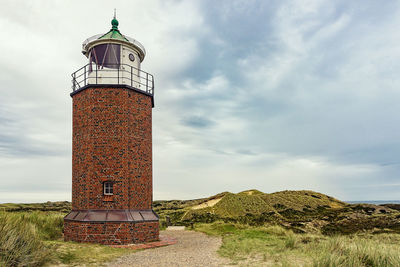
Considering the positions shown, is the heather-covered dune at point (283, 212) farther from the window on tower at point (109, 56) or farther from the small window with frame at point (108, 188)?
the window on tower at point (109, 56)

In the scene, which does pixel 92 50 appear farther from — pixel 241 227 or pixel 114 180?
pixel 241 227

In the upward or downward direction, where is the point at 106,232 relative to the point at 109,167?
downward

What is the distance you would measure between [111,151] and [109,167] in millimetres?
802

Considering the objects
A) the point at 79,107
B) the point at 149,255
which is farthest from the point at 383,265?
the point at 79,107

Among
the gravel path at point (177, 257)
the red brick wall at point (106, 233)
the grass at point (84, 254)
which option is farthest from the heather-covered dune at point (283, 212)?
the grass at point (84, 254)

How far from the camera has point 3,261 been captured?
7609 mm

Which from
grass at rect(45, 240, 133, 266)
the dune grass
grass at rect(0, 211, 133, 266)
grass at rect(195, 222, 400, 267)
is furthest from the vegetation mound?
the dune grass

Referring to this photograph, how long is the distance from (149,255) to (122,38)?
11.2m

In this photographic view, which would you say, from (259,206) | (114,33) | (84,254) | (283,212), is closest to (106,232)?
(84,254)

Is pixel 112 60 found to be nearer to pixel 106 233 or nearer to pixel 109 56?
pixel 109 56

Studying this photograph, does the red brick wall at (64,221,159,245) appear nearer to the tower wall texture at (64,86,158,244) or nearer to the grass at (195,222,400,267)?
the tower wall texture at (64,86,158,244)

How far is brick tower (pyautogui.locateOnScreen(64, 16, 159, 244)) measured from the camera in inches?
572

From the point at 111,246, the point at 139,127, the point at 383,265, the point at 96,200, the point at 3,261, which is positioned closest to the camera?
the point at 3,261

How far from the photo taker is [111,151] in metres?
15.1
